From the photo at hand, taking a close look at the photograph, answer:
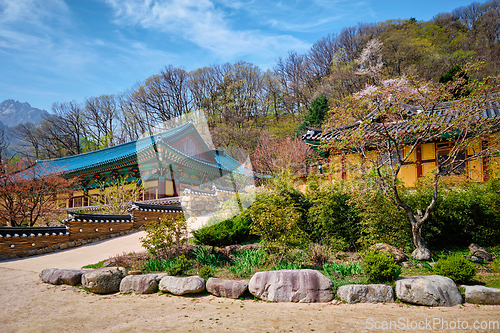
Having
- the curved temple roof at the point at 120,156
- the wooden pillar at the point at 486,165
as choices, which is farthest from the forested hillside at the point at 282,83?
the wooden pillar at the point at 486,165

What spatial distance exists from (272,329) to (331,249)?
3482 mm

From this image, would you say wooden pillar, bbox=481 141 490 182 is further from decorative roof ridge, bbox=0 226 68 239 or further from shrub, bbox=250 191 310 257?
decorative roof ridge, bbox=0 226 68 239

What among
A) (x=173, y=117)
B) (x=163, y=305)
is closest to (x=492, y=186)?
(x=163, y=305)

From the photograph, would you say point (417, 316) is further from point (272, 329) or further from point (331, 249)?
point (331, 249)

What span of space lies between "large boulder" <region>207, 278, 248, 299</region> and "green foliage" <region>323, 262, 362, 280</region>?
165 centimetres

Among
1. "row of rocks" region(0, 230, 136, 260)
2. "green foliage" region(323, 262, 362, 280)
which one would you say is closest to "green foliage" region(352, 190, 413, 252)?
"green foliage" region(323, 262, 362, 280)

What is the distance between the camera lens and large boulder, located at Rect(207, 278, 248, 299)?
14.9 ft

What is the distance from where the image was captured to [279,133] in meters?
29.1

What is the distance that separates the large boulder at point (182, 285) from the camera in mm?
4738

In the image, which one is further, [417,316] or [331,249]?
[331,249]

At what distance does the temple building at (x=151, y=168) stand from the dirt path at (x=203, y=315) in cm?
1024

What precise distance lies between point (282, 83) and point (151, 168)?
24.5m

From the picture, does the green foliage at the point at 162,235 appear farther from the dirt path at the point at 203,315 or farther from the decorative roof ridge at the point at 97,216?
the decorative roof ridge at the point at 97,216

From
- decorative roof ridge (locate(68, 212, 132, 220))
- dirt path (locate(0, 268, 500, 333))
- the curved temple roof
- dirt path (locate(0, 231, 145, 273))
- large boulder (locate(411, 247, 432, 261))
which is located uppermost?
the curved temple roof
